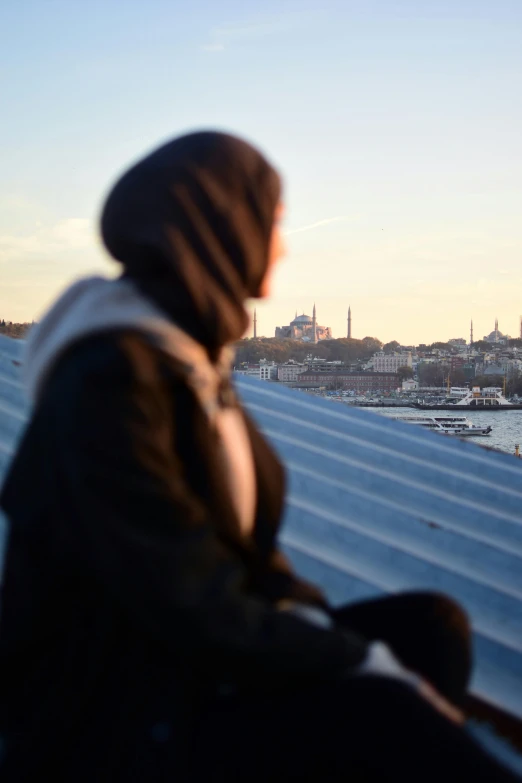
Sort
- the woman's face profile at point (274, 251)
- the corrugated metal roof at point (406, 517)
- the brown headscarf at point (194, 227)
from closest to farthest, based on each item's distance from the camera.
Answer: the brown headscarf at point (194, 227) < the woman's face profile at point (274, 251) < the corrugated metal roof at point (406, 517)

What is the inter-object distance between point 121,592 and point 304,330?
12698 cm

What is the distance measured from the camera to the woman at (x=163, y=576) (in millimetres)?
915

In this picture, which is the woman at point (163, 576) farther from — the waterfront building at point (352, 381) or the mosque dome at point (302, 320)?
the mosque dome at point (302, 320)

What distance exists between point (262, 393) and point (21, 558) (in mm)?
3792

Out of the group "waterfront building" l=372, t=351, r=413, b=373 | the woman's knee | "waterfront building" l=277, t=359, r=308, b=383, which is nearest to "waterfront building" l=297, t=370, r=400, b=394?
"waterfront building" l=277, t=359, r=308, b=383

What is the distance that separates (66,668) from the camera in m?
0.99

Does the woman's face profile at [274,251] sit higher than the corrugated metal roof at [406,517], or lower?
higher

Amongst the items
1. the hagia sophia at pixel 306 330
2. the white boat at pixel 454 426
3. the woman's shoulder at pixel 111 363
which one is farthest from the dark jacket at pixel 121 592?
the hagia sophia at pixel 306 330

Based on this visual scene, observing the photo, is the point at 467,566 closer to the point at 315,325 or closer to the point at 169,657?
the point at 169,657

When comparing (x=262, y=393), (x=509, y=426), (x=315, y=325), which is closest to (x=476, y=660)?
(x=262, y=393)

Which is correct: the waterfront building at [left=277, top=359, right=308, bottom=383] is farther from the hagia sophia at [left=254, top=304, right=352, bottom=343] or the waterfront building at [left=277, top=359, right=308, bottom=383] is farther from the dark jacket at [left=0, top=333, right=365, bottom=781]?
the dark jacket at [left=0, top=333, right=365, bottom=781]

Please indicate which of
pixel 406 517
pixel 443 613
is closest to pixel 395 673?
pixel 443 613

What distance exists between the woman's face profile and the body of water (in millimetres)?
39292

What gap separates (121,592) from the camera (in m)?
0.92
